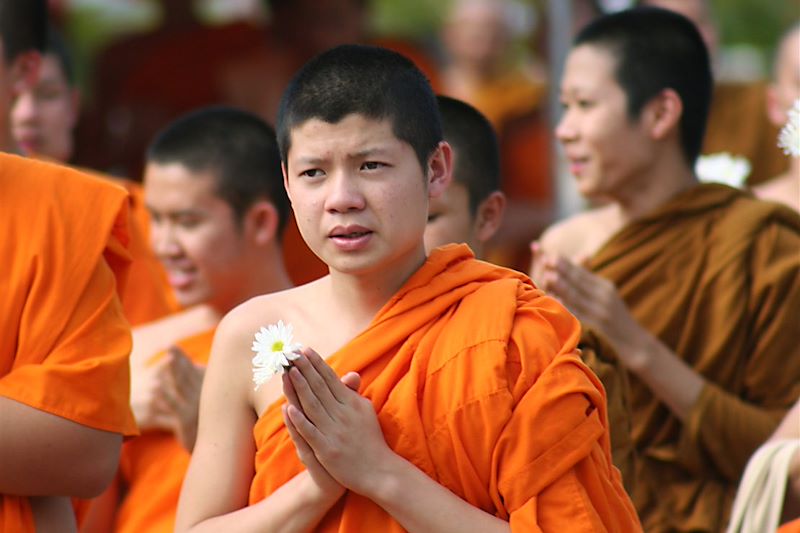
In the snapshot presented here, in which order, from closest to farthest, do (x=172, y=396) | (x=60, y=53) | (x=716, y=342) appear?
(x=172, y=396) < (x=716, y=342) < (x=60, y=53)

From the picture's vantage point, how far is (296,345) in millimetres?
2859

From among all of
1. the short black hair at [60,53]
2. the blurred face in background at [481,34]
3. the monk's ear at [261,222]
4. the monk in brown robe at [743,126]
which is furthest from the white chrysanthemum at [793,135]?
the blurred face in background at [481,34]

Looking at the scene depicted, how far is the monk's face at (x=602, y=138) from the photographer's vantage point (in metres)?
4.82

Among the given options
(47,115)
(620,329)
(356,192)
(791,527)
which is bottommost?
(791,527)

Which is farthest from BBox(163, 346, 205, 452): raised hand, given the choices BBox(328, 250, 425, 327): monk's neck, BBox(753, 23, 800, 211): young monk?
BBox(753, 23, 800, 211): young monk

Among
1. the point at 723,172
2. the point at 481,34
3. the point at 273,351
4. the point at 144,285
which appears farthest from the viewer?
the point at 481,34

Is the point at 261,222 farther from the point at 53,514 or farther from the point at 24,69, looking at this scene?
the point at 53,514

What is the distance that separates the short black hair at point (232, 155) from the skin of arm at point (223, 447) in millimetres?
1627

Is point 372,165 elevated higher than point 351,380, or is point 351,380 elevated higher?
point 372,165

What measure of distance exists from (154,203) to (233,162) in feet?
0.90

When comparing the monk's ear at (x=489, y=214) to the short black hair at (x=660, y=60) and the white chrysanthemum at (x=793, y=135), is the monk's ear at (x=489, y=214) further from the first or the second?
the white chrysanthemum at (x=793, y=135)

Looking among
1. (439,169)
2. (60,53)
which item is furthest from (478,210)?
(60,53)

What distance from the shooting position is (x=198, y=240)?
15.5ft

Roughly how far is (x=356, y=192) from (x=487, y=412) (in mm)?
488
